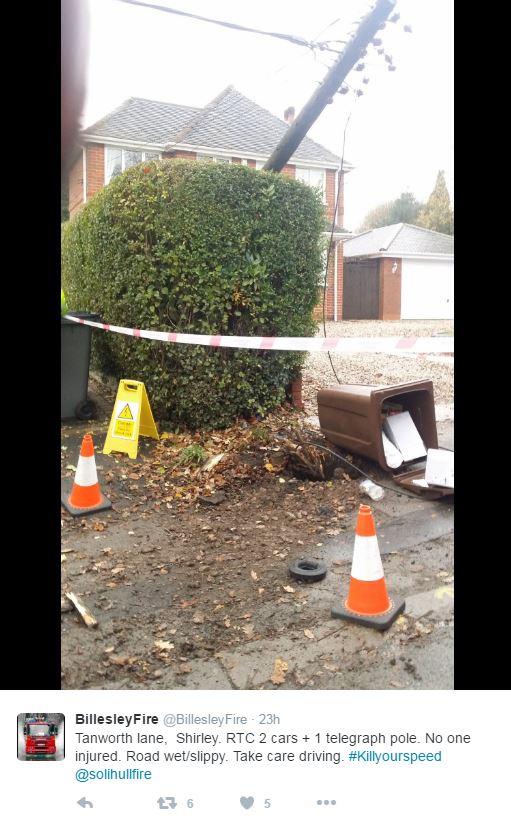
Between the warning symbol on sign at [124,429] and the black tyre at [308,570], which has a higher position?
the warning symbol on sign at [124,429]

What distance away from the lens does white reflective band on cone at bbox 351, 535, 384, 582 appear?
2652 millimetres

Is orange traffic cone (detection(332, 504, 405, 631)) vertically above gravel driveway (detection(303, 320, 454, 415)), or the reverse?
gravel driveway (detection(303, 320, 454, 415))

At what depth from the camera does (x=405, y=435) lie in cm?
444

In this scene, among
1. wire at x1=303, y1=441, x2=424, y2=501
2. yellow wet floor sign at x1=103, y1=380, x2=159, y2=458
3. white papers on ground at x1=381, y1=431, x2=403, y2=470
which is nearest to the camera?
wire at x1=303, y1=441, x2=424, y2=501

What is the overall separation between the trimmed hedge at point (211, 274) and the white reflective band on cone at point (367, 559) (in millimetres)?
2668

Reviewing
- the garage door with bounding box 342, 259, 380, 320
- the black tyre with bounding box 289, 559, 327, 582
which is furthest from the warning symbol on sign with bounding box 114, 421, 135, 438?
the garage door with bounding box 342, 259, 380, 320

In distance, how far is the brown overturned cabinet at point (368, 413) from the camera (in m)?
4.09

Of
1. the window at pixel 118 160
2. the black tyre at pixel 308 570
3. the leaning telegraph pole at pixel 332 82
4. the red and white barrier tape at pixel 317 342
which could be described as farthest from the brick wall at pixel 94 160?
the leaning telegraph pole at pixel 332 82

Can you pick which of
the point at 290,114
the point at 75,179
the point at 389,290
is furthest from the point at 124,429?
the point at 389,290

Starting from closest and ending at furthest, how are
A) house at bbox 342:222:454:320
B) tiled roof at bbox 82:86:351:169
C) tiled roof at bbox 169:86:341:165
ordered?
tiled roof at bbox 82:86:351:169, tiled roof at bbox 169:86:341:165, house at bbox 342:222:454:320

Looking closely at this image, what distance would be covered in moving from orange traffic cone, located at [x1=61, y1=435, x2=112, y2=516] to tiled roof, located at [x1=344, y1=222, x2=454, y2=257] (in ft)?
64.3
